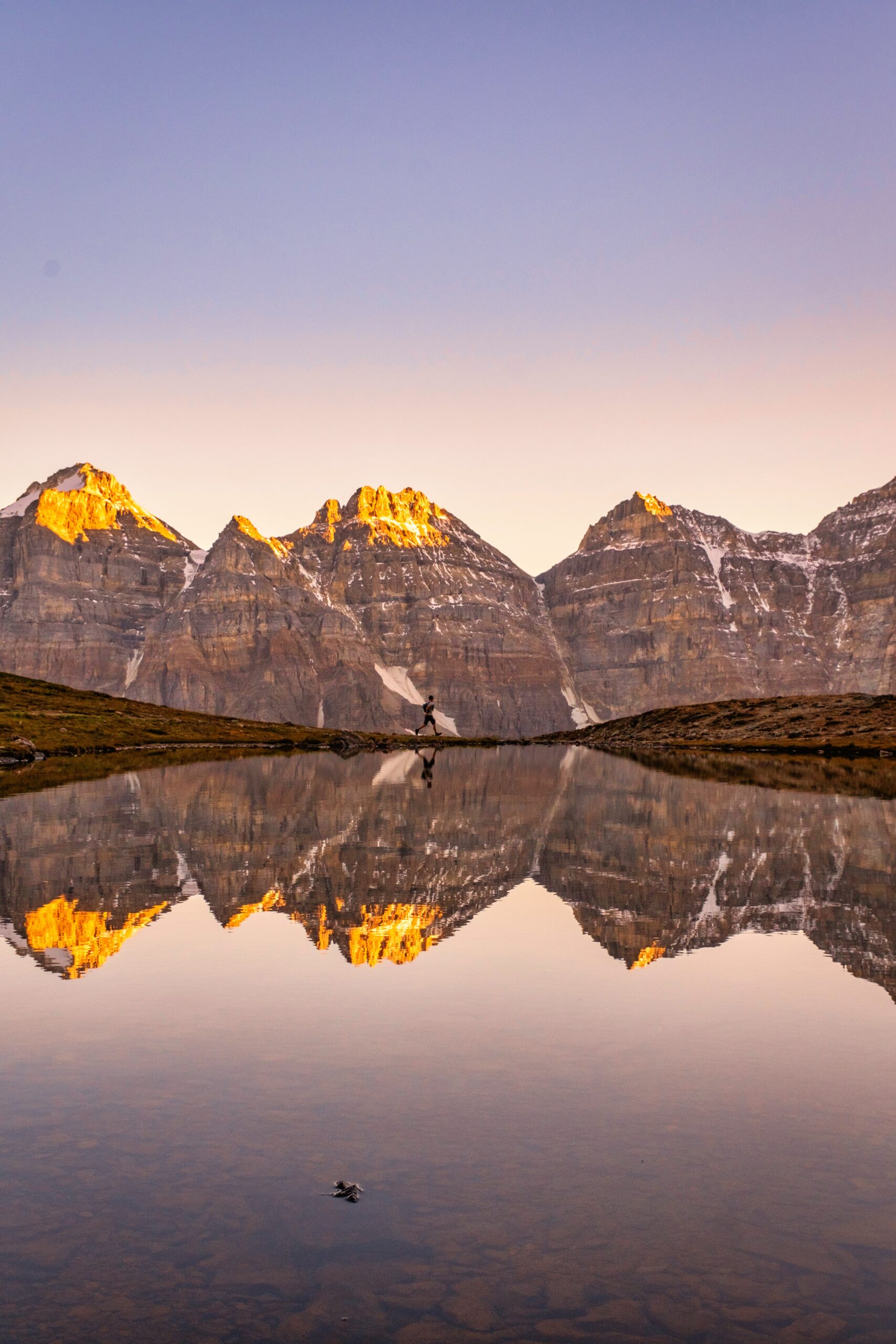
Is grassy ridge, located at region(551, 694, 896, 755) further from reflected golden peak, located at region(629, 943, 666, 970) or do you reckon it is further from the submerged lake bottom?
reflected golden peak, located at region(629, 943, 666, 970)

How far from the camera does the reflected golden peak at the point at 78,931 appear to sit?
2017 centimetres

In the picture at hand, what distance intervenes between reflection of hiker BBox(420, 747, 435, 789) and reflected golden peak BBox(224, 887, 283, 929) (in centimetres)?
4150

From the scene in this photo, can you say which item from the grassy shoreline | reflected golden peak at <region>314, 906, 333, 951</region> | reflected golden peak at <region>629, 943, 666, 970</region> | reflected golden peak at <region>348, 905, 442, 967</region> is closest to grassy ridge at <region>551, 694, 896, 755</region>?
the grassy shoreline

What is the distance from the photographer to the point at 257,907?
25.5 metres

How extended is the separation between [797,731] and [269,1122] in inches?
5674

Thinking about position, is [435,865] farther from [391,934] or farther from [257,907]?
[391,934]

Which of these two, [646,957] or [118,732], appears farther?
[118,732]

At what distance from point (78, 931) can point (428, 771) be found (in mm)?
70627

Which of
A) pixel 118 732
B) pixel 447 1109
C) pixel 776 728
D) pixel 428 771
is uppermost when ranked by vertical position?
pixel 776 728

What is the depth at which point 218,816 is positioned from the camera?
45562mm

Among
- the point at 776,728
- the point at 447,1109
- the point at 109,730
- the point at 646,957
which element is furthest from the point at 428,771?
the point at 447,1109

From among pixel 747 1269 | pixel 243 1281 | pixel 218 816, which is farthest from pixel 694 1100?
pixel 218 816

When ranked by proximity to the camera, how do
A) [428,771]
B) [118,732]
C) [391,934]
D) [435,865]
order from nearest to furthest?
[391,934], [435,865], [428,771], [118,732]

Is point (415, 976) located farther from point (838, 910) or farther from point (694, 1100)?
point (838, 910)
